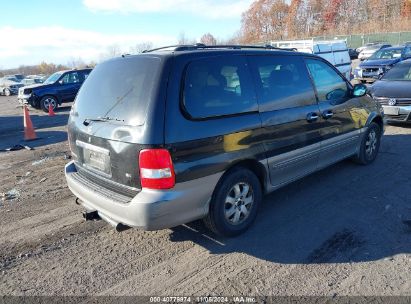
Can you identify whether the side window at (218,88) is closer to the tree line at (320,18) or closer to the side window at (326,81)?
the side window at (326,81)

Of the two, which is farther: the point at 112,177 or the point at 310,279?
the point at 112,177

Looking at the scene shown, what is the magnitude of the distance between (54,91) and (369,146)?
14.6 metres

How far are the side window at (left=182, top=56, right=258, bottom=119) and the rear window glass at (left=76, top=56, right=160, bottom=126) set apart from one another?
1.17ft

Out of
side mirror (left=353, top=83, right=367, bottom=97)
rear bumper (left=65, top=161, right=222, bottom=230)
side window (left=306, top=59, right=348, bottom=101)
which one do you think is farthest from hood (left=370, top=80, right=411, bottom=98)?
rear bumper (left=65, top=161, right=222, bottom=230)

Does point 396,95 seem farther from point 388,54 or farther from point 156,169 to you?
point 388,54

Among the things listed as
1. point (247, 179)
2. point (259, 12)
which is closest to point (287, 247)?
point (247, 179)

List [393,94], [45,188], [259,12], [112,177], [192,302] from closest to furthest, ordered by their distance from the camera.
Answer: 1. [192,302]
2. [112,177]
3. [45,188]
4. [393,94]
5. [259,12]

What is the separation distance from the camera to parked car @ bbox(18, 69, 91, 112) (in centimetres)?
1591

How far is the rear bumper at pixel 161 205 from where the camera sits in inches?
119

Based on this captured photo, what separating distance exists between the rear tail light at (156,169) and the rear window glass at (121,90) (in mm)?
301

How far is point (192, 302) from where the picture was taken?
2.82 meters

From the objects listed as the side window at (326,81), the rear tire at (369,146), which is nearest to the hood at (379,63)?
the rear tire at (369,146)

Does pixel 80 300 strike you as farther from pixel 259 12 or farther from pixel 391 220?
pixel 259 12

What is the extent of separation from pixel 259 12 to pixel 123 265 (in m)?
95.9
